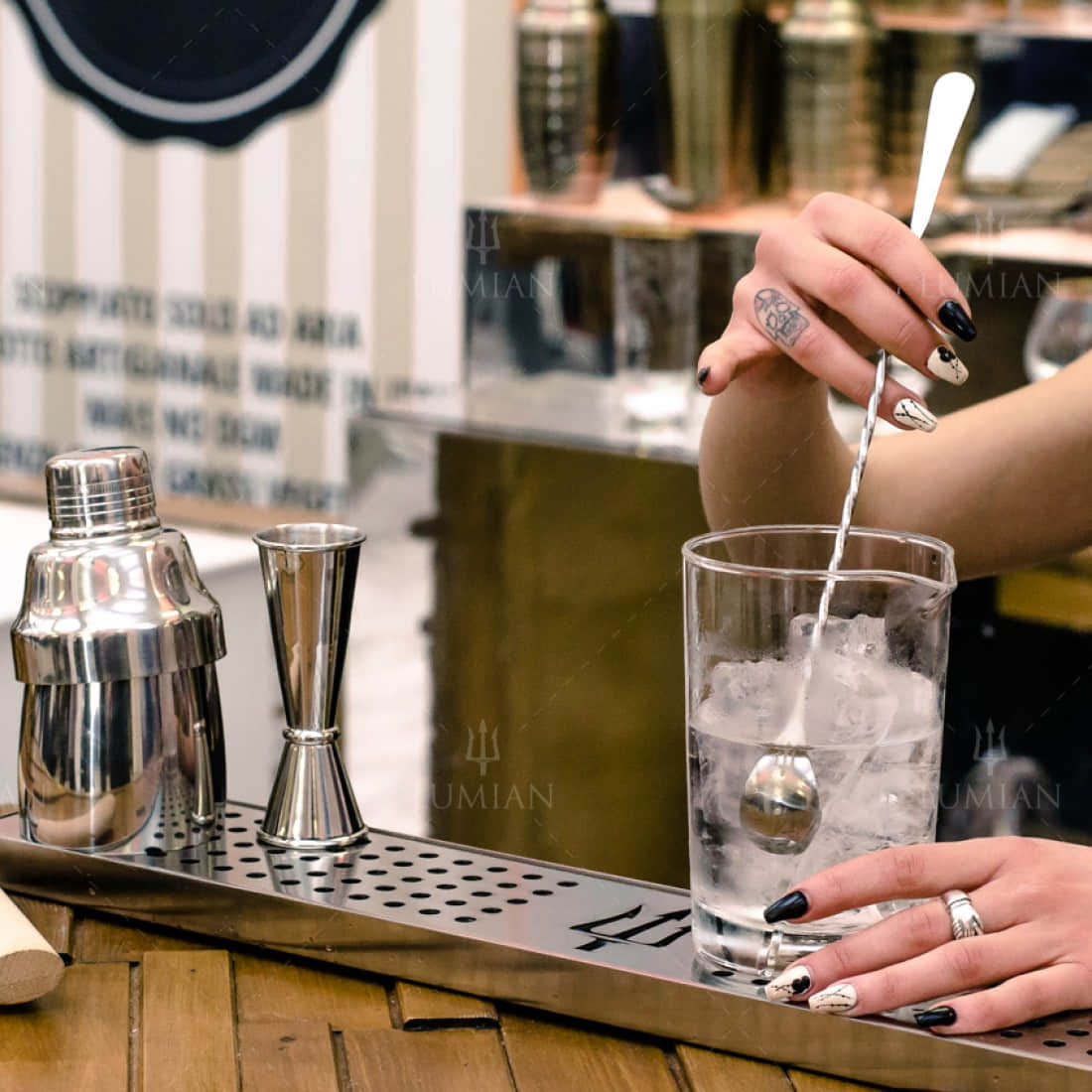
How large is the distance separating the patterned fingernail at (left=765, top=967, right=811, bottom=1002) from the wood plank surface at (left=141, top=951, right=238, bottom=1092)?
246mm

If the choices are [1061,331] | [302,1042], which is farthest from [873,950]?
[1061,331]

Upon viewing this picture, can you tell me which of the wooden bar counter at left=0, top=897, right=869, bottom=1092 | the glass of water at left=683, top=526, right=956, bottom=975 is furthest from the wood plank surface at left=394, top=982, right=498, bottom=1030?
the glass of water at left=683, top=526, right=956, bottom=975

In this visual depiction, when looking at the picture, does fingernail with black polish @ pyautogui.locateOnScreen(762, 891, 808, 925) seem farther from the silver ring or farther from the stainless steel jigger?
the stainless steel jigger

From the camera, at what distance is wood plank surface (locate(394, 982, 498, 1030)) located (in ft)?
2.69

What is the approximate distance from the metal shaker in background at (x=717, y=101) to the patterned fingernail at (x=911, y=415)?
189cm

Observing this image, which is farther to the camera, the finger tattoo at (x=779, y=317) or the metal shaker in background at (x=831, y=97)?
the metal shaker in background at (x=831, y=97)

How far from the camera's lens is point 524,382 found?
2.81m

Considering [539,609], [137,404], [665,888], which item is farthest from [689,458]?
[137,404]

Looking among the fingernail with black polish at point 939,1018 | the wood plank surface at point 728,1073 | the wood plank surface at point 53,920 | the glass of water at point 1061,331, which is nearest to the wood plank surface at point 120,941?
the wood plank surface at point 53,920

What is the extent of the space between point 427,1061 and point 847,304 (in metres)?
0.44

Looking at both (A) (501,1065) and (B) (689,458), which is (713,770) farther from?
(B) (689,458)

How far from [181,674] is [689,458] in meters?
1.38

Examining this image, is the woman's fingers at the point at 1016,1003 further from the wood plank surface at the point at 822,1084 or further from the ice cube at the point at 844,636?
the ice cube at the point at 844,636

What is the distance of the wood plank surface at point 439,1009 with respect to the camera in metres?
0.82
